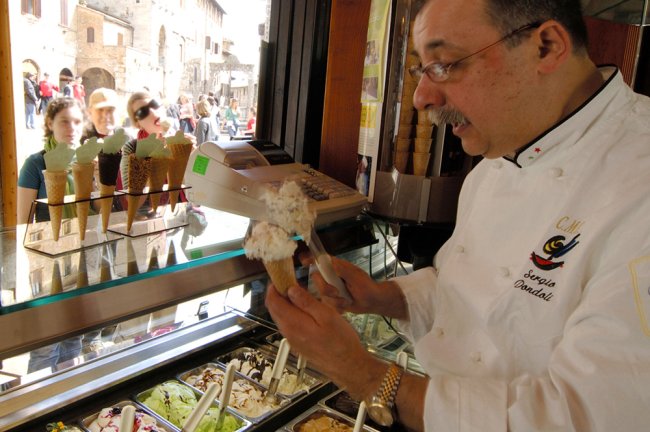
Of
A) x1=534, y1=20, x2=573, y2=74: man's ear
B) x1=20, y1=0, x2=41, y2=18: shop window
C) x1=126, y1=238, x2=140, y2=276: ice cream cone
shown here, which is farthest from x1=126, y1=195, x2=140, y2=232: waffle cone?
x1=20, y1=0, x2=41, y2=18: shop window

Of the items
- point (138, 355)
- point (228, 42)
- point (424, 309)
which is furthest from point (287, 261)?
point (228, 42)

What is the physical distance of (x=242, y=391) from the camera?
1.76 metres

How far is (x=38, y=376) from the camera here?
1.46 m

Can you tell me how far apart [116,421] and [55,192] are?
68 cm

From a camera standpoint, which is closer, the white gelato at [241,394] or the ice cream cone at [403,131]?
the white gelato at [241,394]

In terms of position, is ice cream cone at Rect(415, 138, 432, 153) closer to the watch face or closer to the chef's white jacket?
the chef's white jacket

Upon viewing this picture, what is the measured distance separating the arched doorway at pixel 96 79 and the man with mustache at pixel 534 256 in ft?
11.5

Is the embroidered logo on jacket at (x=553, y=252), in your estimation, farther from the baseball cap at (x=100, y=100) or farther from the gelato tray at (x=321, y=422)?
the baseball cap at (x=100, y=100)

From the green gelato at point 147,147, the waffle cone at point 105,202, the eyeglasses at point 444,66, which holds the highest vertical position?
the eyeglasses at point 444,66

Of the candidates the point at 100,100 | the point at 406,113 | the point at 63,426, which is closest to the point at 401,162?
the point at 406,113

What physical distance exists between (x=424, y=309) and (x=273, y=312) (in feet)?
2.30

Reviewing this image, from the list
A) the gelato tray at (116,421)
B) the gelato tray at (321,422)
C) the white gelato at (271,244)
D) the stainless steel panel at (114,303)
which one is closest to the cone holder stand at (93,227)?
the stainless steel panel at (114,303)

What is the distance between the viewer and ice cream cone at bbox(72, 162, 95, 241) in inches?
57.9

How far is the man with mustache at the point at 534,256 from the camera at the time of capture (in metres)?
0.97
